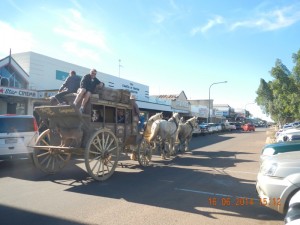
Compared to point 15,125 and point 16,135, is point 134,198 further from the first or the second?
point 15,125

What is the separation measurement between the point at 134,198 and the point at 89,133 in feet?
8.68

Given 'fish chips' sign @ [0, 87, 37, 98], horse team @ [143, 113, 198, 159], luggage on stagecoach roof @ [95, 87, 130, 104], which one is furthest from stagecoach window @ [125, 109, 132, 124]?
'fish chips' sign @ [0, 87, 37, 98]

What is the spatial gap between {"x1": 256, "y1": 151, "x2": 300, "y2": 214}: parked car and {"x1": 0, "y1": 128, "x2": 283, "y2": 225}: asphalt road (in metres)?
0.71

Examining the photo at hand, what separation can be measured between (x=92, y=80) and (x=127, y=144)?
3.22 meters

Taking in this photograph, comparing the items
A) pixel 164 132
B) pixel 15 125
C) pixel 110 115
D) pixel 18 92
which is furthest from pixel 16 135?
pixel 18 92

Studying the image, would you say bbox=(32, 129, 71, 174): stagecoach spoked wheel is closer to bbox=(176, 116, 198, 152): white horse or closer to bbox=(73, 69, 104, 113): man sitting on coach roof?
bbox=(73, 69, 104, 113): man sitting on coach roof

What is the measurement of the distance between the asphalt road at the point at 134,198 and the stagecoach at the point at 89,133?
0.46 metres

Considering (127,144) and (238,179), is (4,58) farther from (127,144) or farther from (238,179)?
→ (238,179)

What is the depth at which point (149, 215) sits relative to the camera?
5.96 meters

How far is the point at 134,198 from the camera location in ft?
23.5

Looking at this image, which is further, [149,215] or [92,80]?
[92,80]

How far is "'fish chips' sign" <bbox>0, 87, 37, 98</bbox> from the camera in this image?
1664 cm

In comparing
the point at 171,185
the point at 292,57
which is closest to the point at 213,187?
the point at 171,185
